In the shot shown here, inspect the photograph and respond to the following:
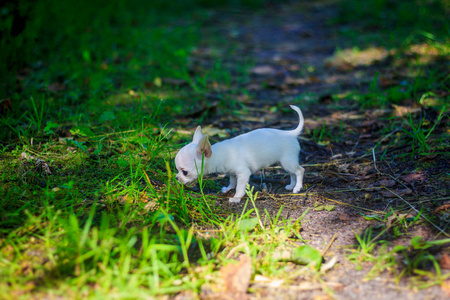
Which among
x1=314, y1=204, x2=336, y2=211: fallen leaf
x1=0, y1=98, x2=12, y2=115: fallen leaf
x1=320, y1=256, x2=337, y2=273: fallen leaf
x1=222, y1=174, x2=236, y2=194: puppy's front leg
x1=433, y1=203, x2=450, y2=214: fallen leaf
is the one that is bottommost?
x1=222, y1=174, x2=236, y2=194: puppy's front leg

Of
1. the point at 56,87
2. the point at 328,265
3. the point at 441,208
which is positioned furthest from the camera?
the point at 56,87

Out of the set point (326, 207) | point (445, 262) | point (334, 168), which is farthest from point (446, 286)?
point (334, 168)

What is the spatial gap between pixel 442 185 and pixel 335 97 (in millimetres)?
2393

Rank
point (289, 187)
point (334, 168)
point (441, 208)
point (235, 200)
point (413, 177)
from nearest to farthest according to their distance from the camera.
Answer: point (441, 208) → point (235, 200) → point (413, 177) → point (289, 187) → point (334, 168)

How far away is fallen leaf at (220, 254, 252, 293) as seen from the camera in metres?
1.95

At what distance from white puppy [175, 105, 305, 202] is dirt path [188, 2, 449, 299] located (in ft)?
0.73

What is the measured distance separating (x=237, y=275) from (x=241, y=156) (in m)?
1.17

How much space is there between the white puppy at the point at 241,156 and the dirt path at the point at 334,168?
22 cm

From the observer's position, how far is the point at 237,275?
2.00 metres

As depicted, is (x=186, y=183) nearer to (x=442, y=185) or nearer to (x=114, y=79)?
(x=442, y=185)

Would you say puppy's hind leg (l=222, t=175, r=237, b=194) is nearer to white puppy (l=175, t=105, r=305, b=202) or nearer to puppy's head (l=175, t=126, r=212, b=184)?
white puppy (l=175, t=105, r=305, b=202)

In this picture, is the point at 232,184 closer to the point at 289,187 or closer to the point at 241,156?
the point at 241,156

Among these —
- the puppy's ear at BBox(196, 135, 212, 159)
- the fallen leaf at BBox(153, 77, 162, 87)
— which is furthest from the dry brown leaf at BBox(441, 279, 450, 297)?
the fallen leaf at BBox(153, 77, 162, 87)

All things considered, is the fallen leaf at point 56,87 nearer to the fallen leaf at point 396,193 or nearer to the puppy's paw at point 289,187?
the puppy's paw at point 289,187
